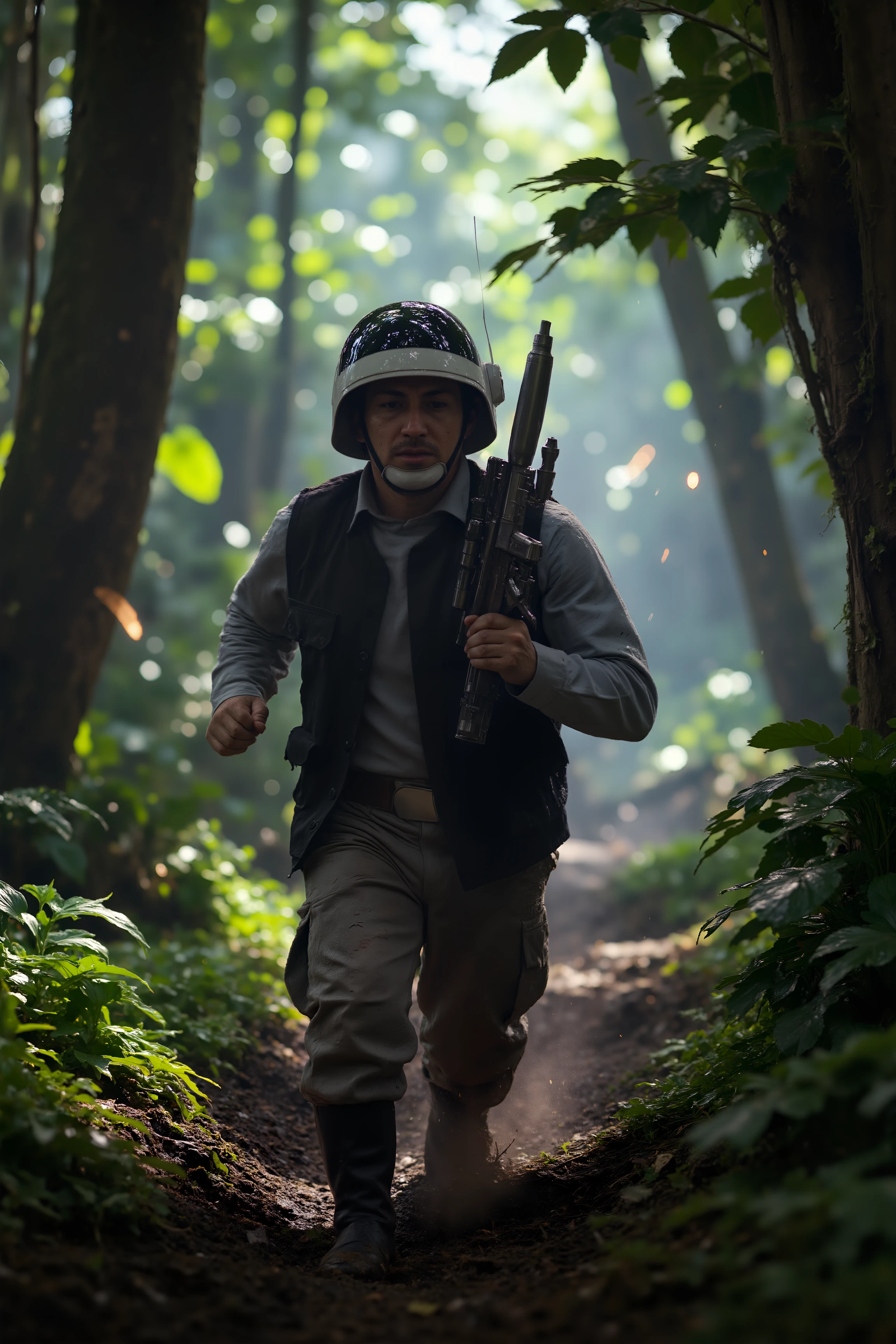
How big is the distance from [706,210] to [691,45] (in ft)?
3.31

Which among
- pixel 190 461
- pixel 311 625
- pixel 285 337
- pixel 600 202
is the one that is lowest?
pixel 311 625

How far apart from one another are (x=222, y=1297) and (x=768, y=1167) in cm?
101

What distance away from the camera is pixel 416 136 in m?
28.9

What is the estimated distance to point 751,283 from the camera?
380 centimetres

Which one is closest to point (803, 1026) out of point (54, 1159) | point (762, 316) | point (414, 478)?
point (54, 1159)

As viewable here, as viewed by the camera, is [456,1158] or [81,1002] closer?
[81,1002]

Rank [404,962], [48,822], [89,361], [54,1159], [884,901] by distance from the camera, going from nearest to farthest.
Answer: [54,1159]
[884,901]
[404,962]
[48,822]
[89,361]

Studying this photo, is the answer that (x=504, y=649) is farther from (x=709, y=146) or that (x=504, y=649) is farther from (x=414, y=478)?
(x=709, y=146)

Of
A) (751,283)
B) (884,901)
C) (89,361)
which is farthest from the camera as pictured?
(89,361)

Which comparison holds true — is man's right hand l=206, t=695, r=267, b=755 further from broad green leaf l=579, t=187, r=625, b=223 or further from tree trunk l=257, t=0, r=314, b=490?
tree trunk l=257, t=0, r=314, b=490

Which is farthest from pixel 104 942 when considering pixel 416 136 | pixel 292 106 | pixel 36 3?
pixel 416 136

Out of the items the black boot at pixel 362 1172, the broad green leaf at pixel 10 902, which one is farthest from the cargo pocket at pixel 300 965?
the broad green leaf at pixel 10 902

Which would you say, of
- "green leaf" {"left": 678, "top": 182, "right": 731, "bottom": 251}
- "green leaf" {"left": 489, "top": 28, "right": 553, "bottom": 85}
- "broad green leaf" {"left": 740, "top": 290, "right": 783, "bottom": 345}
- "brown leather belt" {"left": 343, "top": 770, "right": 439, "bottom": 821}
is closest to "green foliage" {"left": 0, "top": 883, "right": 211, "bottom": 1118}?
"brown leather belt" {"left": 343, "top": 770, "right": 439, "bottom": 821}

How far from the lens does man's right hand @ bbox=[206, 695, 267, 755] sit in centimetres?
327
